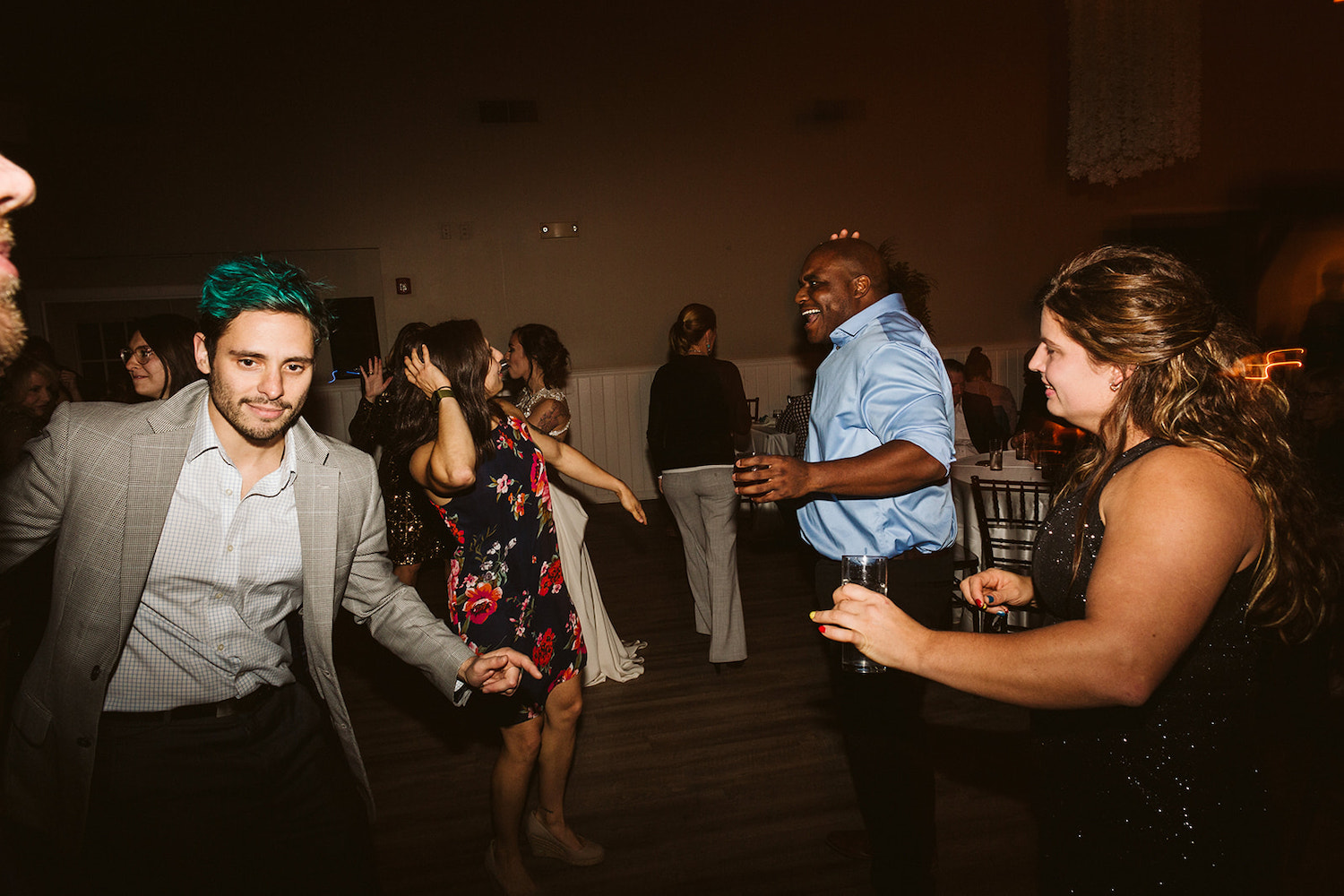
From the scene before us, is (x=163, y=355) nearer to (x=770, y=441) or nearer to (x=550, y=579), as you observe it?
(x=550, y=579)

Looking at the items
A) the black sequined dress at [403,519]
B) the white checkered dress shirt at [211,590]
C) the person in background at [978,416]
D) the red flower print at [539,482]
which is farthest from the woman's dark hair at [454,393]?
the person in background at [978,416]

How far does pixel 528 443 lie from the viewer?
246 cm

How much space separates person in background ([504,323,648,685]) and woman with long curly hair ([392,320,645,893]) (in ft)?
1.82

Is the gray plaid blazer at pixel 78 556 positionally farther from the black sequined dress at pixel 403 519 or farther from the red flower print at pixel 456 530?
the black sequined dress at pixel 403 519

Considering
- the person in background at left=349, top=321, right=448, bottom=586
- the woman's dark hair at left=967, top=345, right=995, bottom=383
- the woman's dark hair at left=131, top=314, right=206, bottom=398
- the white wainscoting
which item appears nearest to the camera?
the woman's dark hair at left=131, top=314, right=206, bottom=398

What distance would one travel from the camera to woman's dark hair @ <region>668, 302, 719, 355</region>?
3840mm

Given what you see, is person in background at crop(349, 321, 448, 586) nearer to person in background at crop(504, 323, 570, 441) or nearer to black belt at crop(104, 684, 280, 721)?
person in background at crop(504, 323, 570, 441)

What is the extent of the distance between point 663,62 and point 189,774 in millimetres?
7785

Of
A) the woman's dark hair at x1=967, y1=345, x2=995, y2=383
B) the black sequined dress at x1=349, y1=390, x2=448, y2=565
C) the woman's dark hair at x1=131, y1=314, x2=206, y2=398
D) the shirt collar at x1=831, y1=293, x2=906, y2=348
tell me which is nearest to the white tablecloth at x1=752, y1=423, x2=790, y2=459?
the woman's dark hair at x1=967, y1=345, x2=995, y2=383

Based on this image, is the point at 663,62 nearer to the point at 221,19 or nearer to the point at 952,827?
the point at 221,19

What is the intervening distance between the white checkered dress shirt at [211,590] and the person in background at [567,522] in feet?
4.20

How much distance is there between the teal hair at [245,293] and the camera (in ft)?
5.42

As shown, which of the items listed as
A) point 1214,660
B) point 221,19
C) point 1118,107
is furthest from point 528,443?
point 221,19

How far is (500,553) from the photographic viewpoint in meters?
2.30
